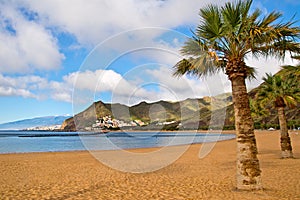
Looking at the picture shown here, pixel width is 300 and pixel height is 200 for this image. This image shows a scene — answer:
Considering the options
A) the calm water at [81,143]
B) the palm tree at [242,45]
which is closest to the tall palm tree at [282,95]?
the palm tree at [242,45]

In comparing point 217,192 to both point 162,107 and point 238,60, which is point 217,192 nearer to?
point 238,60

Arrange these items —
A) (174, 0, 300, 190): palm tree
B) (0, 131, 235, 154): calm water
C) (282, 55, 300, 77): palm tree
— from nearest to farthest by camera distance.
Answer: (174, 0, 300, 190): palm tree < (282, 55, 300, 77): palm tree < (0, 131, 235, 154): calm water

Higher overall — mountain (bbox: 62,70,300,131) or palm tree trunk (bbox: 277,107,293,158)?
mountain (bbox: 62,70,300,131)

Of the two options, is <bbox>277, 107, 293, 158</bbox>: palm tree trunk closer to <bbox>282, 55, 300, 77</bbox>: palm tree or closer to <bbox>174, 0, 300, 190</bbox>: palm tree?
<bbox>282, 55, 300, 77</bbox>: palm tree

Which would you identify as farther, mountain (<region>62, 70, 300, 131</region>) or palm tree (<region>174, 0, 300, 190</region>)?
mountain (<region>62, 70, 300, 131</region>)

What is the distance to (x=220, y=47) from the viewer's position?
303 inches

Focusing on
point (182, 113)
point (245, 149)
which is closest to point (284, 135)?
point (182, 113)

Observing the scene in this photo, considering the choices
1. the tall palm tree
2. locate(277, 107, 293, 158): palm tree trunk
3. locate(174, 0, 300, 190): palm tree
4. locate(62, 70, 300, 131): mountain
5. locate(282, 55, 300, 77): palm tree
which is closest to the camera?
locate(174, 0, 300, 190): palm tree

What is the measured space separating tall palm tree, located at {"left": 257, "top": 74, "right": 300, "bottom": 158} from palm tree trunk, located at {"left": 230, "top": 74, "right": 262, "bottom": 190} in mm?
8407

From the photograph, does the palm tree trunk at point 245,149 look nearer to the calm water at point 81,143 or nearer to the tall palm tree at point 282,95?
the tall palm tree at point 282,95

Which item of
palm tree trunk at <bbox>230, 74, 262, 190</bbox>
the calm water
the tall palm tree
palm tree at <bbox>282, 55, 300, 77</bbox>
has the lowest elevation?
the calm water

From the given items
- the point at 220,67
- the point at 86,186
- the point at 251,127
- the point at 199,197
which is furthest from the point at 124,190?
the point at 220,67

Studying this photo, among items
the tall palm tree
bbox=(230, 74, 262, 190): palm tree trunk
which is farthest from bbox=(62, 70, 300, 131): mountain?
bbox=(230, 74, 262, 190): palm tree trunk

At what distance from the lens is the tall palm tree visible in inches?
567
